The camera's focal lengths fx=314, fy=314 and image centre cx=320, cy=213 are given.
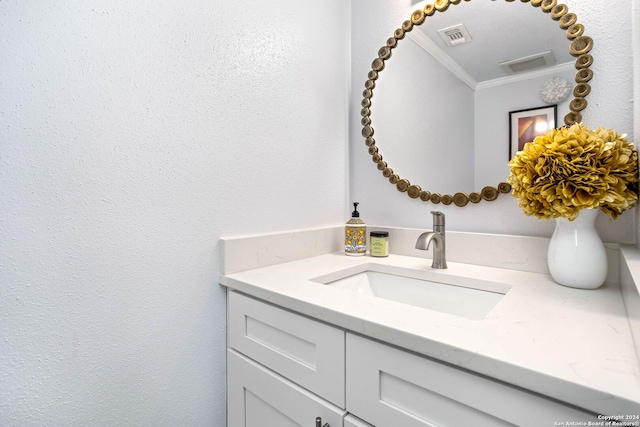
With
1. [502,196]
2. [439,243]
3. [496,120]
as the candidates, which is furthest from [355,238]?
[496,120]

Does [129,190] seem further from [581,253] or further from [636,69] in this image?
[636,69]

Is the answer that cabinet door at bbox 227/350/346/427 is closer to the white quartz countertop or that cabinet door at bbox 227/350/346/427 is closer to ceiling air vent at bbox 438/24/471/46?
the white quartz countertop

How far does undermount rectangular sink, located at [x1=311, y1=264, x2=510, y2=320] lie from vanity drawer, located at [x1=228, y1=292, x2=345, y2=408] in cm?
19

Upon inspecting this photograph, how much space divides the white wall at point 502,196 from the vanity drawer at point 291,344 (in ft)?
2.16

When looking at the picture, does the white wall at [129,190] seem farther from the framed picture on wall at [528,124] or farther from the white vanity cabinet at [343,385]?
the framed picture on wall at [528,124]

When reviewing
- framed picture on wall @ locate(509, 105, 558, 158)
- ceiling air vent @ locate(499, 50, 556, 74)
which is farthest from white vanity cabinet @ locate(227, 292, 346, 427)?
ceiling air vent @ locate(499, 50, 556, 74)

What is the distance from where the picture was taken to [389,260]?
1125mm

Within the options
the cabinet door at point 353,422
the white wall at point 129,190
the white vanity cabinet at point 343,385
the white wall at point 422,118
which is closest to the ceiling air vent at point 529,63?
the white wall at point 422,118

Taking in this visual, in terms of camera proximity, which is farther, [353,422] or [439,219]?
[439,219]

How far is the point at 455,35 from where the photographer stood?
1.08 meters

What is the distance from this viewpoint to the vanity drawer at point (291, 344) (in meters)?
0.64

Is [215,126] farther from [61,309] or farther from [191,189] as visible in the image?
[61,309]

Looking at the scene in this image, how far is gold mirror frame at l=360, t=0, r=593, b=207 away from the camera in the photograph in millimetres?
850

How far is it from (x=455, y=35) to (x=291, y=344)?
1.11 m
